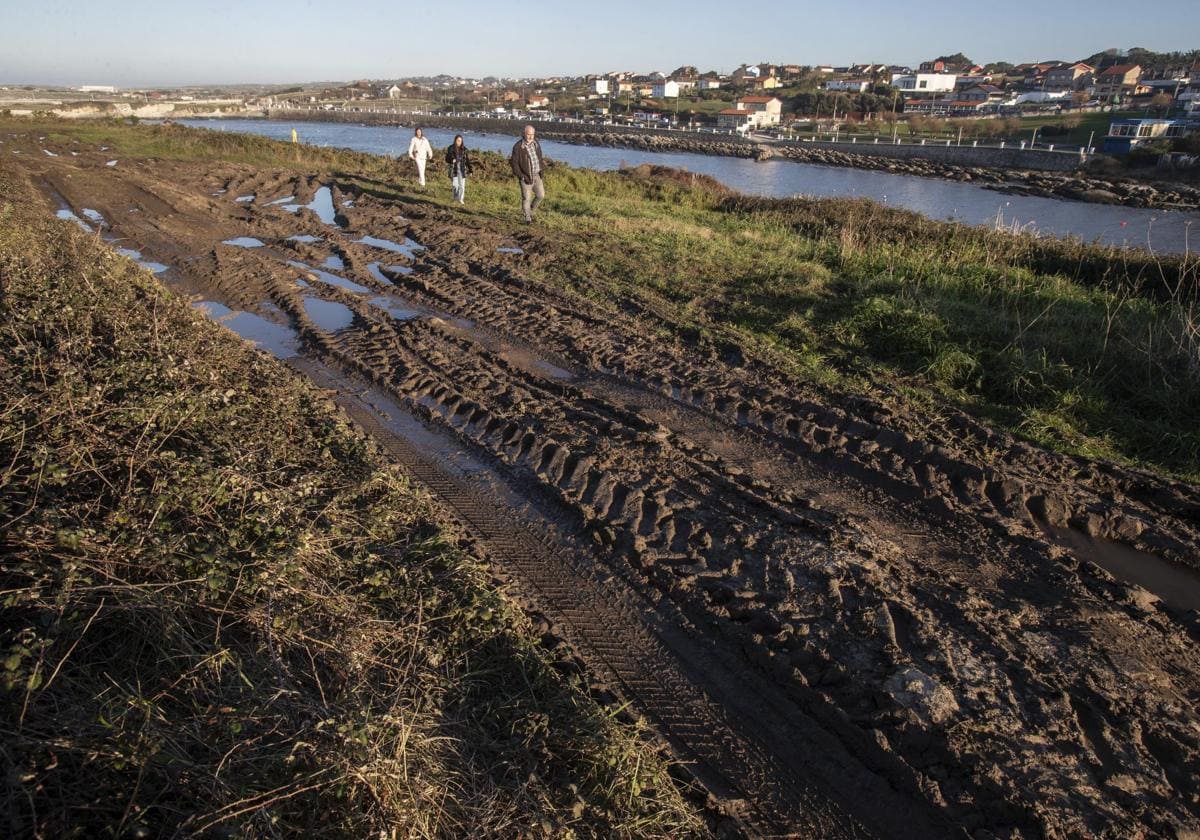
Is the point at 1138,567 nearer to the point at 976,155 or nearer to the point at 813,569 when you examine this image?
the point at 813,569

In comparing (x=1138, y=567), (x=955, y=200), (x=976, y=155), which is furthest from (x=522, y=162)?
(x=976, y=155)

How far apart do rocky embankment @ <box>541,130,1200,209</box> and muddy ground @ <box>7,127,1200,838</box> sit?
4141 cm

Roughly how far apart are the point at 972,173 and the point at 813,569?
175 feet

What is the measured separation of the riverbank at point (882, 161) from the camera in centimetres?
3800

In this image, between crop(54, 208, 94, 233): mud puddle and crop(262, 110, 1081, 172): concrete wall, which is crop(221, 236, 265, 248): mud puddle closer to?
crop(54, 208, 94, 233): mud puddle

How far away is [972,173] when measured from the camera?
47875mm

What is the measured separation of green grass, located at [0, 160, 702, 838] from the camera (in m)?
2.34

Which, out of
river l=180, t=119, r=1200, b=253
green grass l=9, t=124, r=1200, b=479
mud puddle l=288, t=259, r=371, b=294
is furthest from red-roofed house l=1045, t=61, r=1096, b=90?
mud puddle l=288, t=259, r=371, b=294

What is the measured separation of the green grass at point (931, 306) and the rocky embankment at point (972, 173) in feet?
99.3

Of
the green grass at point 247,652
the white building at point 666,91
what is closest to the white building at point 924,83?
the white building at point 666,91

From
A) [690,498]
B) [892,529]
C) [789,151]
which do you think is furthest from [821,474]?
[789,151]

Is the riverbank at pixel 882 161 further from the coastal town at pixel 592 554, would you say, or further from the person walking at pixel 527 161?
the person walking at pixel 527 161

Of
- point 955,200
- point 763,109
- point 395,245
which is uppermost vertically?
point 763,109

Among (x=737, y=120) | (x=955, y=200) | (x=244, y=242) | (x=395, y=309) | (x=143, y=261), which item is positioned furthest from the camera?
(x=737, y=120)
